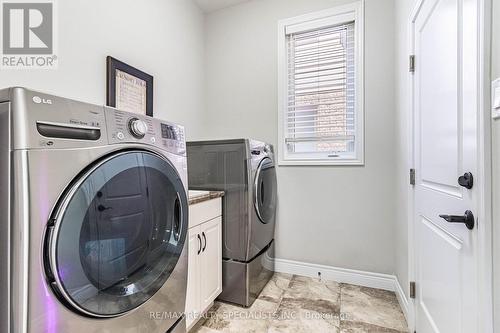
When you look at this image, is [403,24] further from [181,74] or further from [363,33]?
[181,74]

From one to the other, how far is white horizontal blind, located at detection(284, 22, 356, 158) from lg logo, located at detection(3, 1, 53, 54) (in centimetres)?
184

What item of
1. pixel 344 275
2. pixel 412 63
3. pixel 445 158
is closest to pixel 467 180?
pixel 445 158

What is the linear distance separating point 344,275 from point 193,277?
1.43 metres

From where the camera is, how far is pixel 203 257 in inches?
64.1

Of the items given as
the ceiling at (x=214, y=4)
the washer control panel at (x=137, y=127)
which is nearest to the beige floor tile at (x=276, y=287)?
the washer control panel at (x=137, y=127)

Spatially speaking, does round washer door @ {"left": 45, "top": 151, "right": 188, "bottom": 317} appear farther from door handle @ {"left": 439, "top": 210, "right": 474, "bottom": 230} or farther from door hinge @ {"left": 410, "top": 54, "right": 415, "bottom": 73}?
door hinge @ {"left": 410, "top": 54, "right": 415, "bottom": 73}

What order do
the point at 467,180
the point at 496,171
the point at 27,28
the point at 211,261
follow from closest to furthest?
the point at 496,171
the point at 467,180
the point at 27,28
the point at 211,261

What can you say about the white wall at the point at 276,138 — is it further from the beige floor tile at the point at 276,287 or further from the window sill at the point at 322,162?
the beige floor tile at the point at 276,287

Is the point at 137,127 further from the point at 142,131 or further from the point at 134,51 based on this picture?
the point at 134,51

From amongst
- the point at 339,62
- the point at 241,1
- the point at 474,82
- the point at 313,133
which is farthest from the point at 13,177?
the point at 241,1

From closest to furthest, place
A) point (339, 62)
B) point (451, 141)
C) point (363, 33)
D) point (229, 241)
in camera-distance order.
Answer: point (451, 141)
point (229, 241)
point (363, 33)
point (339, 62)

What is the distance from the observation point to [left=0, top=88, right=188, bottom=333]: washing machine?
0.62m

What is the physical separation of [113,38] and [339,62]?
187cm

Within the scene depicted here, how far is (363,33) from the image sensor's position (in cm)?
217
